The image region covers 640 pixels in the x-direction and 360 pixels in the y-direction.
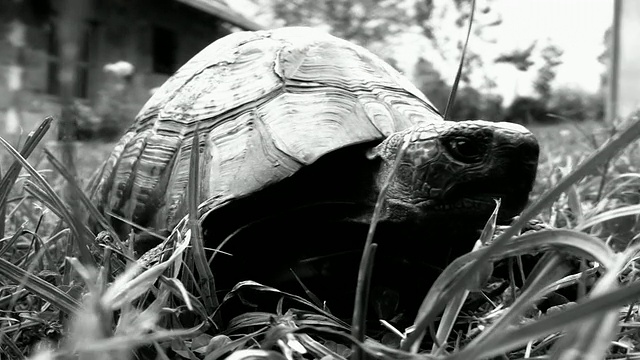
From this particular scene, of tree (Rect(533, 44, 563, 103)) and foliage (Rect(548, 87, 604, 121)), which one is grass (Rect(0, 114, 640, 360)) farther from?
foliage (Rect(548, 87, 604, 121))

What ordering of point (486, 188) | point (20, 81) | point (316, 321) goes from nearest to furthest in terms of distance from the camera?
point (316, 321)
point (486, 188)
point (20, 81)

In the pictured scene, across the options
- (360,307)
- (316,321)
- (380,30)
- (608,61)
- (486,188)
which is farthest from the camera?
(380,30)

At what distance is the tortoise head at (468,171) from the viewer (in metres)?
0.85

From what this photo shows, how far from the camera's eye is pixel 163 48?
34.0 ft

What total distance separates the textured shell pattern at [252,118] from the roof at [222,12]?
28.3 feet

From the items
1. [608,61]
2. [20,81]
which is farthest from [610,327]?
[20,81]

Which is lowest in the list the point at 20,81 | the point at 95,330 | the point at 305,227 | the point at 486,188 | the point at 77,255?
the point at 20,81

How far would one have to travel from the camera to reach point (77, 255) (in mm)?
1014

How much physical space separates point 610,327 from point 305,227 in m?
0.67

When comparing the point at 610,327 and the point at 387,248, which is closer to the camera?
the point at 610,327

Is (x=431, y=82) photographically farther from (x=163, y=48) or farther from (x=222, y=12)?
(x=163, y=48)

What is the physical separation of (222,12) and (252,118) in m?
9.45

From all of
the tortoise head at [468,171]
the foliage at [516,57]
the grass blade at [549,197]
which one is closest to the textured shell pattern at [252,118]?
the tortoise head at [468,171]

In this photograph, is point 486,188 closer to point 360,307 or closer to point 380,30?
point 360,307
